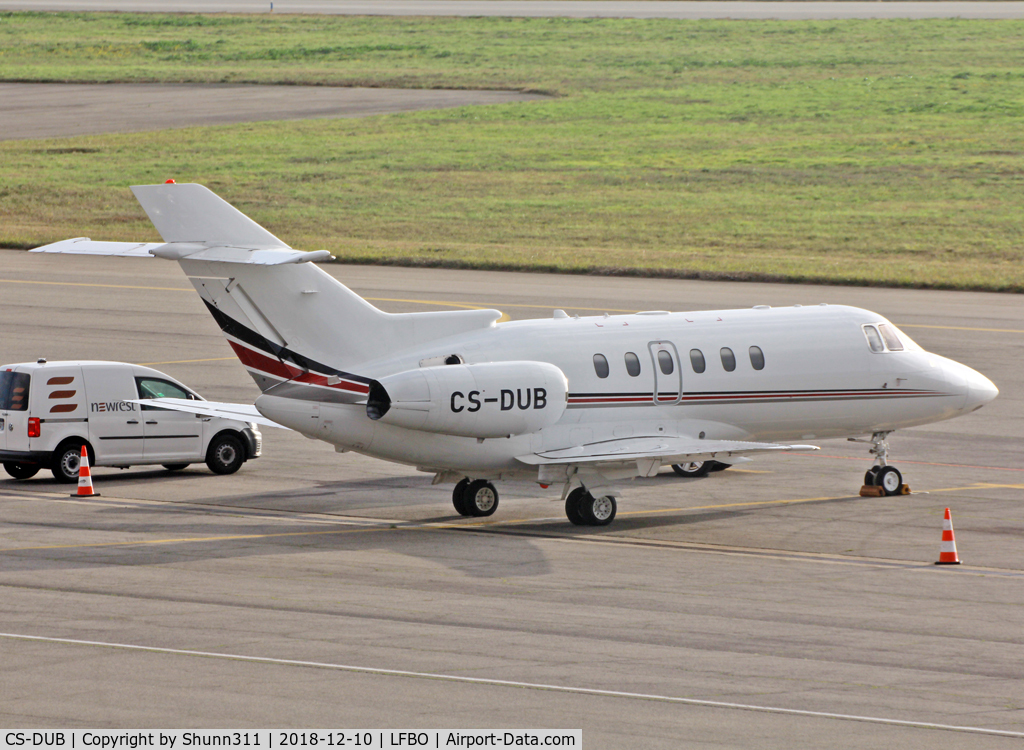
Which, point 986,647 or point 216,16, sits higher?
point 216,16

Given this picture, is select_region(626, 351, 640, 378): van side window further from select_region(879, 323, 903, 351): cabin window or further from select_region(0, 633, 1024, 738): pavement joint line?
select_region(0, 633, 1024, 738): pavement joint line

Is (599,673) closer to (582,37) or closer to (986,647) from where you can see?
(986,647)

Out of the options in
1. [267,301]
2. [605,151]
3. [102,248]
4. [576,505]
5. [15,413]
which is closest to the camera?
[102,248]

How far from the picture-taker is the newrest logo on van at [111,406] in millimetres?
29953

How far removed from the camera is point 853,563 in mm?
23344

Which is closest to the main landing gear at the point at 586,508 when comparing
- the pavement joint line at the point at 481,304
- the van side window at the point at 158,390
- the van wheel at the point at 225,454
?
the van wheel at the point at 225,454

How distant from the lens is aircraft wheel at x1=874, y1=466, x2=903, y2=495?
29219 millimetres

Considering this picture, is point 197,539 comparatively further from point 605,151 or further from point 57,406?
point 605,151

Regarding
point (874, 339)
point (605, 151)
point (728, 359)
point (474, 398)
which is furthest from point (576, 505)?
point (605, 151)

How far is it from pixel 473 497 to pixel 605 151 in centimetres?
6294

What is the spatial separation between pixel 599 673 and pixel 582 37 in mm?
112306

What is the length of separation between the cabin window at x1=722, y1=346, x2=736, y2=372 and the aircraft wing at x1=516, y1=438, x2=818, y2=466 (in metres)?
2.01

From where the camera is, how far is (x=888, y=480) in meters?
29.2

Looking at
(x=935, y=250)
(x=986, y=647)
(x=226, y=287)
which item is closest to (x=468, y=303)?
(x=935, y=250)
